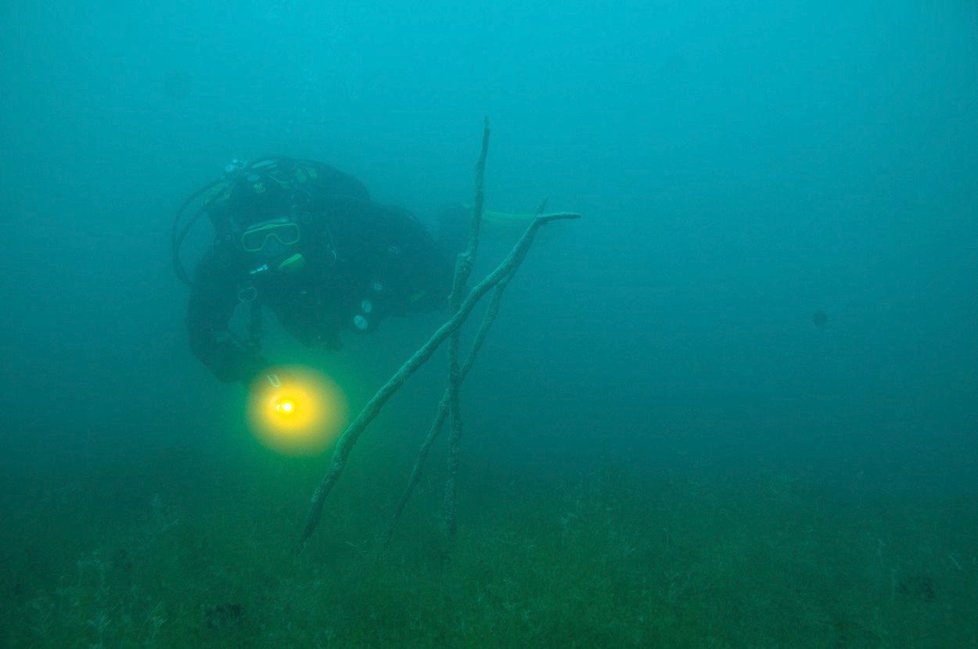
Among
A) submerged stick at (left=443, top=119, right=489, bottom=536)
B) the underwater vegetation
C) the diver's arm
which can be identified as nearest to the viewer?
the underwater vegetation

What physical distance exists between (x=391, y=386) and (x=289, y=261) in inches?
58.4

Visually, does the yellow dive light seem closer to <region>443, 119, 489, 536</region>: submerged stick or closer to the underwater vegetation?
the underwater vegetation

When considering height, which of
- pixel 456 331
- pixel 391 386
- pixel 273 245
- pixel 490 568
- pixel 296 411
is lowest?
pixel 490 568

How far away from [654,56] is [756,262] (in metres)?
29.8

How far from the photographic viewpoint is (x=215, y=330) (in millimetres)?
4488

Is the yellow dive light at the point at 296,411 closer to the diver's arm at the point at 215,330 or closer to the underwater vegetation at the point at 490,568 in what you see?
the diver's arm at the point at 215,330

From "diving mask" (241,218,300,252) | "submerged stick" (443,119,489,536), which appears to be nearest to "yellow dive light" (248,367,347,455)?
"diving mask" (241,218,300,252)

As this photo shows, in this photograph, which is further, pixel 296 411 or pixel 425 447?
pixel 425 447

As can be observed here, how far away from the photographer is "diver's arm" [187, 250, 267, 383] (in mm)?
4441

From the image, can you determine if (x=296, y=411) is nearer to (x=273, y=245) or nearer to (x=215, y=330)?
(x=215, y=330)

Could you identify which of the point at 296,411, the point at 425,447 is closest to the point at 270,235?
the point at 296,411

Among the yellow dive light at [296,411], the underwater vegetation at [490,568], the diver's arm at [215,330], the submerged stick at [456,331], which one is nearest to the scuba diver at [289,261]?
the diver's arm at [215,330]

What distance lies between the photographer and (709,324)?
19.0 metres

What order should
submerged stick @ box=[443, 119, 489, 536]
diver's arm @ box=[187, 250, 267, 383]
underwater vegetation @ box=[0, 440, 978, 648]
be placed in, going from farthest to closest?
1. submerged stick @ box=[443, 119, 489, 536]
2. diver's arm @ box=[187, 250, 267, 383]
3. underwater vegetation @ box=[0, 440, 978, 648]
